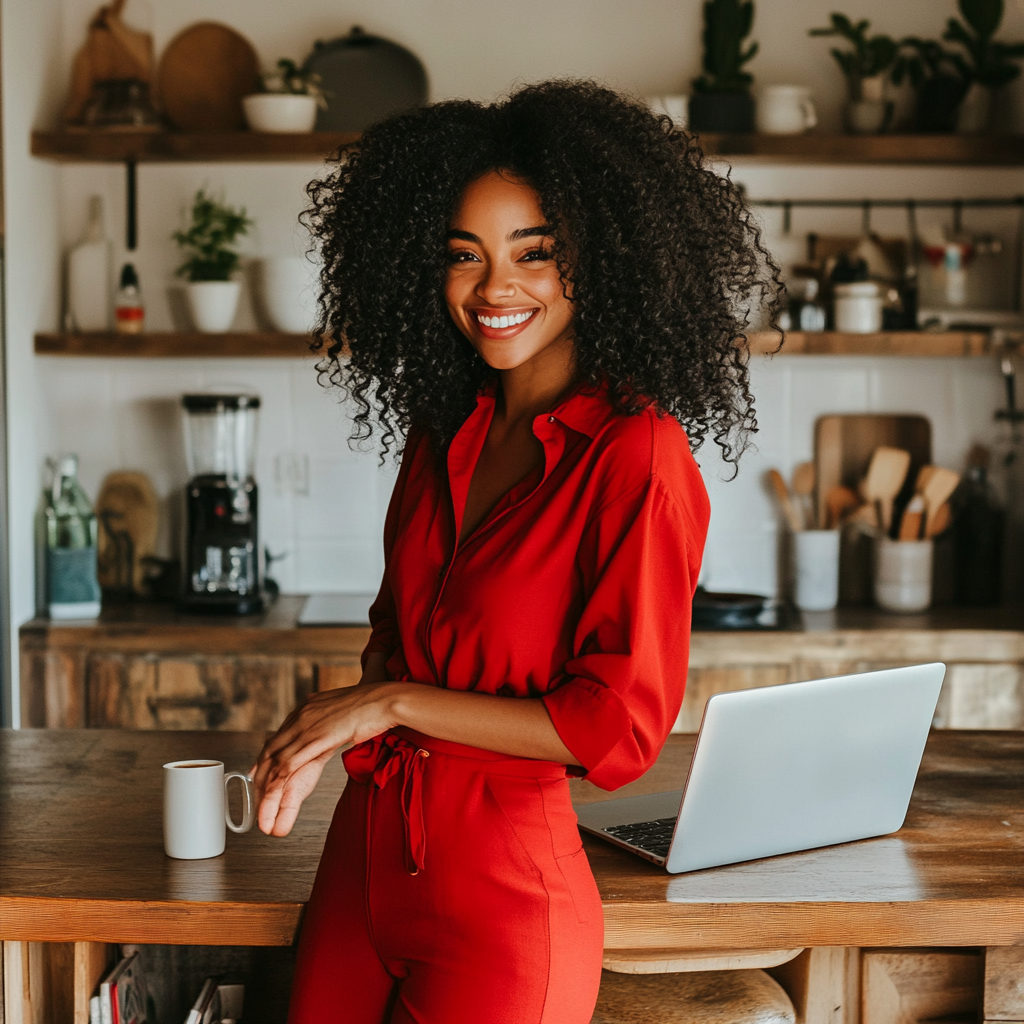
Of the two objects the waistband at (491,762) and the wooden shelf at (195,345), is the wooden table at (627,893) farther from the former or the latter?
the wooden shelf at (195,345)

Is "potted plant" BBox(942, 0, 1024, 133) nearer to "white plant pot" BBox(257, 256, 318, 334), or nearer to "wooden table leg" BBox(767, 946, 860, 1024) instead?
"white plant pot" BBox(257, 256, 318, 334)

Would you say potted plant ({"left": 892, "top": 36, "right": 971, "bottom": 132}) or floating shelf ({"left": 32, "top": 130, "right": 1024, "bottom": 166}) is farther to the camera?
potted plant ({"left": 892, "top": 36, "right": 971, "bottom": 132})

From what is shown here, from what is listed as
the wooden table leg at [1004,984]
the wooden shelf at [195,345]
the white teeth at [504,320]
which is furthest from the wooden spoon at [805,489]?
the white teeth at [504,320]

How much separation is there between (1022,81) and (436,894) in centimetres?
310

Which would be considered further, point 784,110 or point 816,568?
point 816,568

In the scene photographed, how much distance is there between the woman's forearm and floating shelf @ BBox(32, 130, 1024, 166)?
7.80ft

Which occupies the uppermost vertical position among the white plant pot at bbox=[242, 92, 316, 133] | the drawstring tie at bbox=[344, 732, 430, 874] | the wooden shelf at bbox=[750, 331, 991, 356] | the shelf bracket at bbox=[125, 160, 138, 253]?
the white plant pot at bbox=[242, 92, 316, 133]

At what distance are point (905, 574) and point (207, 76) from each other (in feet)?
7.83

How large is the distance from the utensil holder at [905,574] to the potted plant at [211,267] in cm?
194

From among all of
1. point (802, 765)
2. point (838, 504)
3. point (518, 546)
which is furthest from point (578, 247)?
point (838, 504)

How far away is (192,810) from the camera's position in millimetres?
1444

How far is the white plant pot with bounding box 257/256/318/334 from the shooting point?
3373 mm

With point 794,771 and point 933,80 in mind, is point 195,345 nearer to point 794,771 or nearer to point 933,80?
point 933,80

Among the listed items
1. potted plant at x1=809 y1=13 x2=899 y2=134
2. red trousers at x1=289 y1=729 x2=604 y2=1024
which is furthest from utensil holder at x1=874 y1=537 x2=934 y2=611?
red trousers at x1=289 y1=729 x2=604 y2=1024
